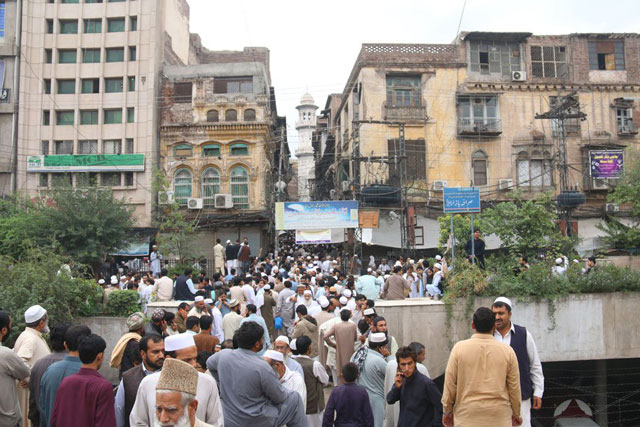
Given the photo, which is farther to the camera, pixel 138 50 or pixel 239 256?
pixel 138 50

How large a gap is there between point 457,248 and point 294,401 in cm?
1045

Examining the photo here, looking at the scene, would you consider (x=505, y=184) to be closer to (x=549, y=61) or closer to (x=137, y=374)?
(x=549, y=61)

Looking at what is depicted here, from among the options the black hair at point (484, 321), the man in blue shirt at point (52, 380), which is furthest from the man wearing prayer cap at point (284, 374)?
the black hair at point (484, 321)

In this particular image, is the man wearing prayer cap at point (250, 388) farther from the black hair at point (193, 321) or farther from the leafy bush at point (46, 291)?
the leafy bush at point (46, 291)

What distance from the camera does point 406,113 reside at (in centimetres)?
3097

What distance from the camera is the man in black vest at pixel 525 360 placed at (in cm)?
579

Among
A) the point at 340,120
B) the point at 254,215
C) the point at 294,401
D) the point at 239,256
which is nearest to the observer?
the point at 294,401

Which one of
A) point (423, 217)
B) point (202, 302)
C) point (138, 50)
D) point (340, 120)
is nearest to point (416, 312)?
point (202, 302)

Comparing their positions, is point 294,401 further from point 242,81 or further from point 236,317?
point 242,81

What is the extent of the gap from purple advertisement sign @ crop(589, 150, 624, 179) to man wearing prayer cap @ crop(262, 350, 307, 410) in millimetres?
29162

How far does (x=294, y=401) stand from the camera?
17.5ft

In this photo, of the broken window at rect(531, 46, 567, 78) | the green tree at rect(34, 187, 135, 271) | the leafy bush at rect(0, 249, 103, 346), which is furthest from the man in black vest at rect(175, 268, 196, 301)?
the broken window at rect(531, 46, 567, 78)

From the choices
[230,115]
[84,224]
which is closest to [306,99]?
[230,115]

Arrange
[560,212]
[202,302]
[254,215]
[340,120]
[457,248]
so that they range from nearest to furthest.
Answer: [202,302], [457,248], [560,212], [254,215], [340,120]
